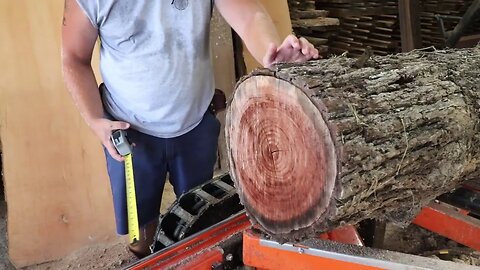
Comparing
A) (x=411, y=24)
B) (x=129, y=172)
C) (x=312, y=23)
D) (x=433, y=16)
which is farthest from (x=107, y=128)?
(x=433, y=16)

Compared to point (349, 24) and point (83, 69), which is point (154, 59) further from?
point (349, 24)

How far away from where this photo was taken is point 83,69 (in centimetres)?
209

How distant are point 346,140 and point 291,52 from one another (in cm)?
41

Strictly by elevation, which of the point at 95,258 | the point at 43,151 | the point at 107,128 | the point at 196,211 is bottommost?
the point at 95,258

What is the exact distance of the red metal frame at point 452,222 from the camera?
202cm

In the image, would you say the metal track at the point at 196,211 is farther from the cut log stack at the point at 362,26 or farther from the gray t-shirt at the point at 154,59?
the cut log stack at the point at 362,26

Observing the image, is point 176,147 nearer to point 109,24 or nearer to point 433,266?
point 109,24

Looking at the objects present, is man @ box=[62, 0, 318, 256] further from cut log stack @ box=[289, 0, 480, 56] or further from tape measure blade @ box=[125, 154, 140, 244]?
cut log stack @ box=[289, 0, 480, 56]

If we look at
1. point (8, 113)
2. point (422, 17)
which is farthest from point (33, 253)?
point (422, 17)

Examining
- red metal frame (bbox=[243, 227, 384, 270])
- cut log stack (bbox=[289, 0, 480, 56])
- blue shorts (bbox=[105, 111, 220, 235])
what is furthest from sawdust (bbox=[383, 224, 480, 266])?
cut log stack (bbox=[289, 0, 480, 56])

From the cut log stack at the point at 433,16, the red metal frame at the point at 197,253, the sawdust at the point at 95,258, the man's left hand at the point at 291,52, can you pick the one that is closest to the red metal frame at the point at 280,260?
the red metal frame at the point at 197,253

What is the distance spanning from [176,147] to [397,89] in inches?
39.9

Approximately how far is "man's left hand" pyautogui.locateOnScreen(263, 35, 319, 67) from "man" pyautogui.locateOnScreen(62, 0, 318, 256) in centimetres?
24

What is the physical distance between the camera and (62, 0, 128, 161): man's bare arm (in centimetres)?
200
